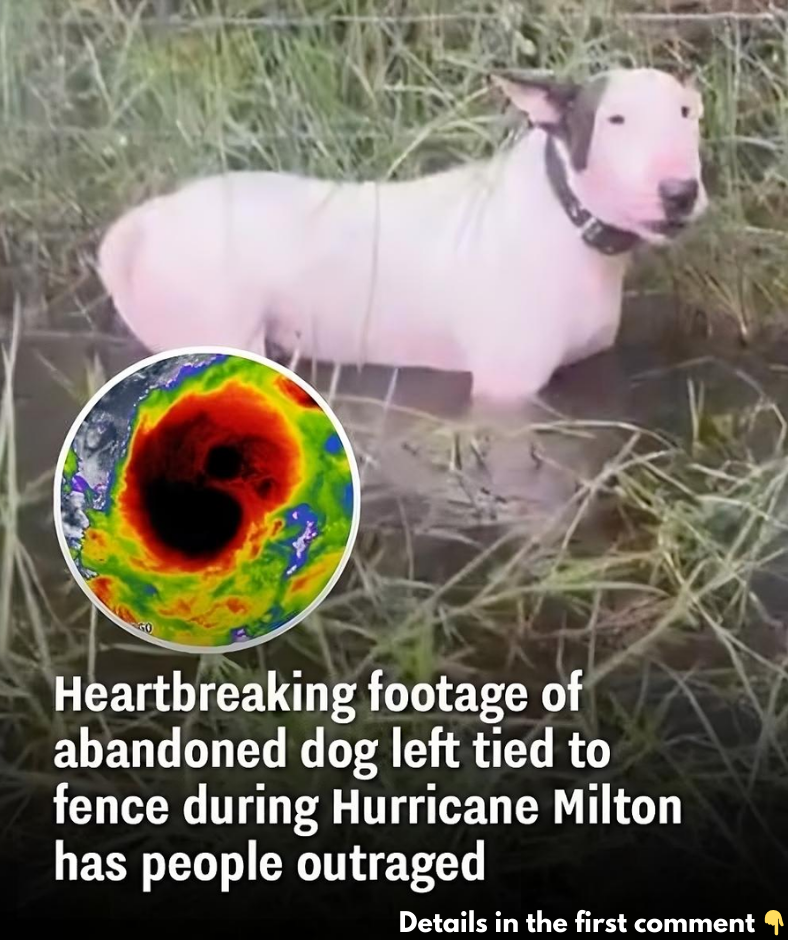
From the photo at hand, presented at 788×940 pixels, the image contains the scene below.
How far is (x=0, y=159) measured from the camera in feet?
2.58

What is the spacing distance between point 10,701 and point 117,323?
0.30m

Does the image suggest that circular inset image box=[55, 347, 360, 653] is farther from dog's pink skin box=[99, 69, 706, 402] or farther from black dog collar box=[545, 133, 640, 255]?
black dog collar box=[545, 133, 640, 255]

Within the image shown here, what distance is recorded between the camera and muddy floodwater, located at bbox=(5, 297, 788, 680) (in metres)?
0.79

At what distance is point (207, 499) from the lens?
79 centimetres

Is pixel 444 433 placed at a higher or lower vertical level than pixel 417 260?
lower

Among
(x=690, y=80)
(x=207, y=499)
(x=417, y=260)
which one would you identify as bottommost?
(x=207, y=499)

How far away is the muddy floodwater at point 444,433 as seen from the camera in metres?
0.79

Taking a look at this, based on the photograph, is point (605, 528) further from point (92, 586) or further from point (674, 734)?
point (92, 586)

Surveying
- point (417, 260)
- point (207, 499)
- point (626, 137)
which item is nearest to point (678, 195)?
point (626, 137)

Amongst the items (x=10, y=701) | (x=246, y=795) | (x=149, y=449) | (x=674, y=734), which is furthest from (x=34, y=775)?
(x=674, y=734)

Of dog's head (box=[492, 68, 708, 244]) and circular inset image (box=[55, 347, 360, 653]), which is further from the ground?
dog's head (box=[492, 68, 708, 244])

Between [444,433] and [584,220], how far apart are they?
194mm

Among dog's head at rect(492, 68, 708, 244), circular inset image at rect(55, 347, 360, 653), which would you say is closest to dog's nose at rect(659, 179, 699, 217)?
dog's head at rect(492, 68, 708, 244)

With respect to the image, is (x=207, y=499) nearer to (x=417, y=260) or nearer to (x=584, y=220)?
(x=417, y=260)
